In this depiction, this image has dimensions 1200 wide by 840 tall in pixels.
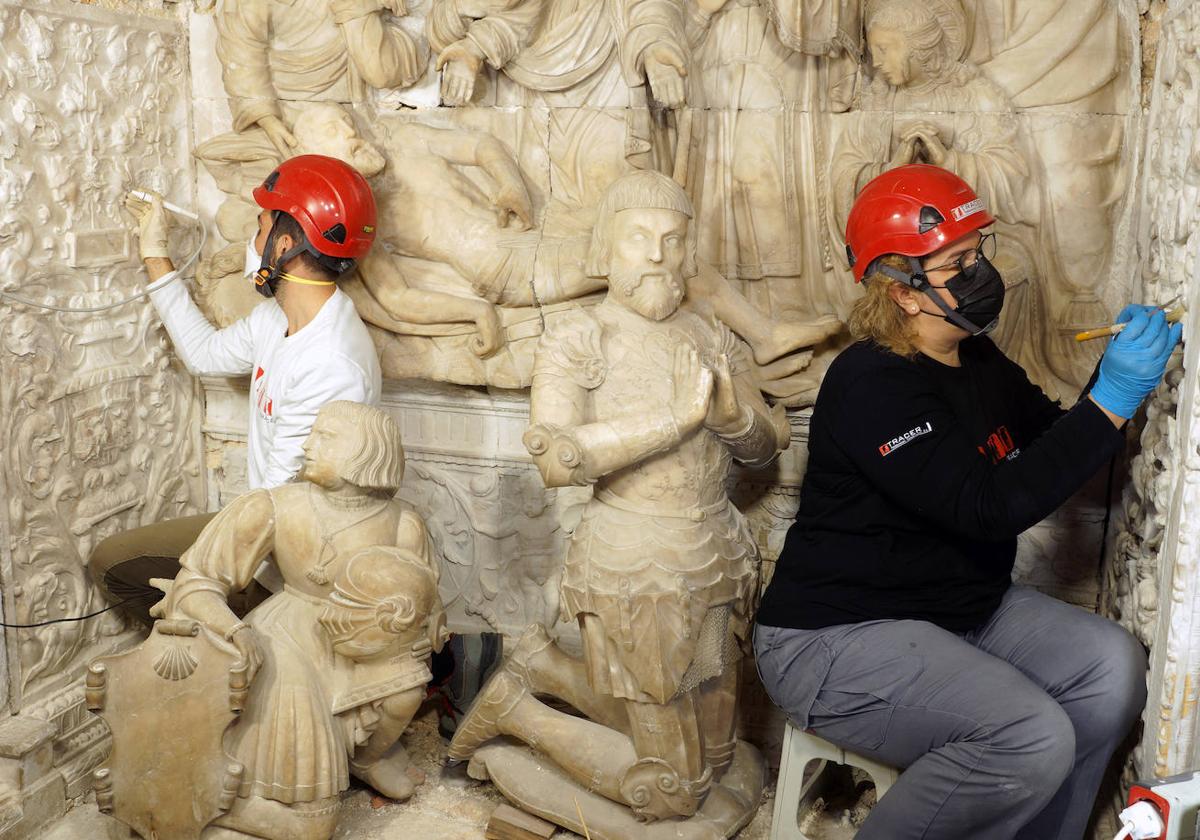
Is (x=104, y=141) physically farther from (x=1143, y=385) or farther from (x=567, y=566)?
(x=1143, y=385)

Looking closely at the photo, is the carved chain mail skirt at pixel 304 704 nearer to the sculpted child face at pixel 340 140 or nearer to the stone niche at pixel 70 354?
the stone niche at pixel 70 354

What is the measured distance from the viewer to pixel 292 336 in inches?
165

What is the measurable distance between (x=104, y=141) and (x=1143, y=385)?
3.51 meters

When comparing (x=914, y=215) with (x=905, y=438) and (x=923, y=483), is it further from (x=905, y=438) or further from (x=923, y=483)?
(x=923, y=483)

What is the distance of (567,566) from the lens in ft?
12.3

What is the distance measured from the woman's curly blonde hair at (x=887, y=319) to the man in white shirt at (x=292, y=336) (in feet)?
5.57

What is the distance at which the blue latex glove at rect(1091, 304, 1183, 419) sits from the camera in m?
3.08

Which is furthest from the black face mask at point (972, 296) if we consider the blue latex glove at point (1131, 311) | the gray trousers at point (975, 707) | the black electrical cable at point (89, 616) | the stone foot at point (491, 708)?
the black electrical cable at point (89, 616)

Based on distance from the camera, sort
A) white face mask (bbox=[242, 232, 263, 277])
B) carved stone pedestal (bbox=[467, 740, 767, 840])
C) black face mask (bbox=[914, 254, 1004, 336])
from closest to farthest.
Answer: black face mask (bbox=[914, 254, 1004, 336]) → carved stone pedestal (bbox=[467, 740, 767, 840]) → white face mask (bbox=[242, 232, 263, 277])

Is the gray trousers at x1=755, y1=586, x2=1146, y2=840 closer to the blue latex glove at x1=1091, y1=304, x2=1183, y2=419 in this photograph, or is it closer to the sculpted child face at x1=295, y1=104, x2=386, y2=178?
the blue latex glove at x1=1091, y1=304, x2=1183, y2=419

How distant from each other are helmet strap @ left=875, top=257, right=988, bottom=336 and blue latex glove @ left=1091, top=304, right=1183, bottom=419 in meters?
0.36

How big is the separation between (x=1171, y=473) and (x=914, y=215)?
0.94 m

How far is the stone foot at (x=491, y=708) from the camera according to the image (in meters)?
3.94

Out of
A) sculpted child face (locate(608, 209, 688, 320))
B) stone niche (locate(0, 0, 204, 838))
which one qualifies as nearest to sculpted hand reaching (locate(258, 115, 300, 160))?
stone niche (locate(0, 0, 204, 838))
